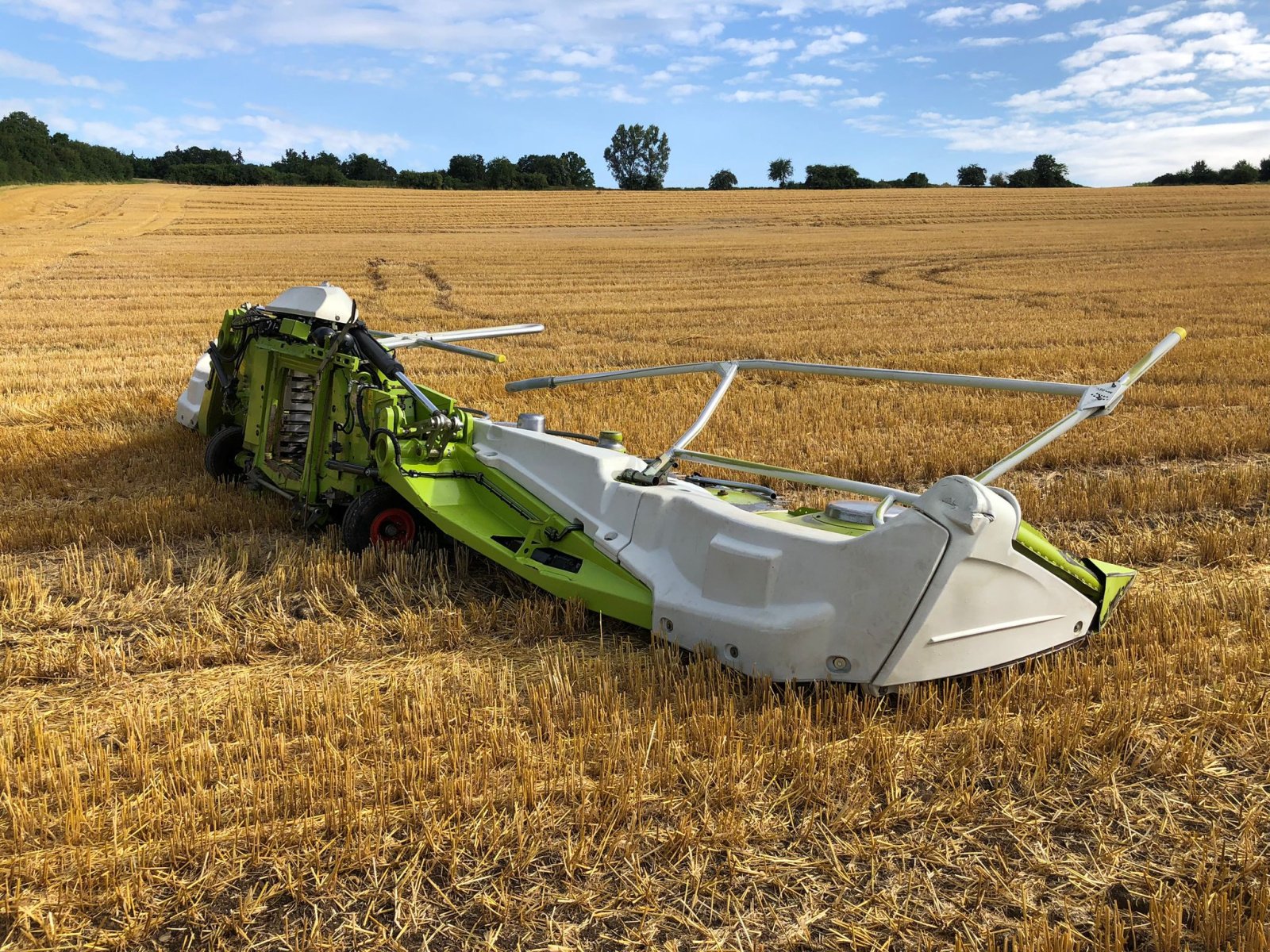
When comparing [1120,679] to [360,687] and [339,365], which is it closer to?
[360,687]

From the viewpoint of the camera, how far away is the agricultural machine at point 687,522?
3.34 metres

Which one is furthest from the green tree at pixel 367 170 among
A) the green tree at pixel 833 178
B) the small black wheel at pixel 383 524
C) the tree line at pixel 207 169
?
the small black wheel at pixel 383 524

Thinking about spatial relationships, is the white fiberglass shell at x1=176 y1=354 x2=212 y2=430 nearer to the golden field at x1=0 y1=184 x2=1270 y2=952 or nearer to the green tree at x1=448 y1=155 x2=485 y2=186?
the golden field at x1=0 y1=184 x2=1270 y2=952

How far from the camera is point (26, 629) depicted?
4.31 m

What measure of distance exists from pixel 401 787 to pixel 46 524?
3.80 meters

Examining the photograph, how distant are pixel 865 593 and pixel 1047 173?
72.5 meters

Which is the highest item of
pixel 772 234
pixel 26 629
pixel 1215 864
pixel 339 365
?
pixel 772 234

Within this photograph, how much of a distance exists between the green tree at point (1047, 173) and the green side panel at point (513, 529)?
70135 mm

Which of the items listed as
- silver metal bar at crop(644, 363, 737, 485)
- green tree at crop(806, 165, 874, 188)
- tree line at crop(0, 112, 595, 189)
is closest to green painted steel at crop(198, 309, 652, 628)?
silver metal bar at crop(644, 363, 737, 485)

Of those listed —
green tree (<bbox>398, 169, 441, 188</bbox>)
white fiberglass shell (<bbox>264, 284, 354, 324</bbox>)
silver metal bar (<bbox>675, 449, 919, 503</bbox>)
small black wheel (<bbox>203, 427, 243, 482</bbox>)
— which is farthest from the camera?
green tree (<bbox>398, 169, 441, 188</bbox>)

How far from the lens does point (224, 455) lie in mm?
6645

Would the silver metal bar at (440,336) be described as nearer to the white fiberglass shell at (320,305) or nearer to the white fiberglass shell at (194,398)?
the white fiberglass shell at (320,305)

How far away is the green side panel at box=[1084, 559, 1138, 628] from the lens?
386 cm

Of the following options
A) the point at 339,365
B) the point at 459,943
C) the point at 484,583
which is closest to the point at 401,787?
the point at 459,943
